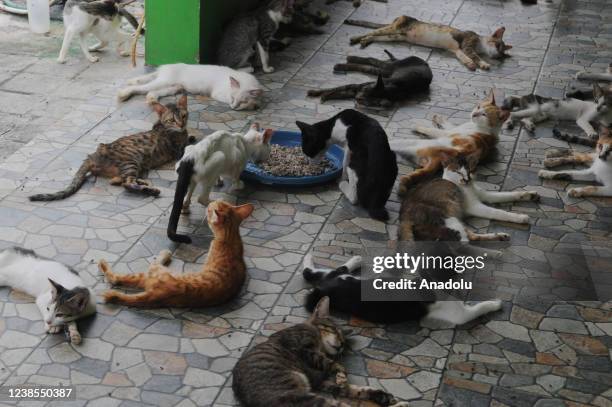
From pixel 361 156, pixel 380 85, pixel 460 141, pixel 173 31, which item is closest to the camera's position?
pixel 361 156

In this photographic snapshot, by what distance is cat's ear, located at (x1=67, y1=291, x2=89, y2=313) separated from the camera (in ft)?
13.8

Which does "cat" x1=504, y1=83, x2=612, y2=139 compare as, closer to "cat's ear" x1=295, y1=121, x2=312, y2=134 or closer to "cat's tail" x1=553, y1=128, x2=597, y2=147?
"cat's tail" x1=553, y1=128, x2=597, y2=147

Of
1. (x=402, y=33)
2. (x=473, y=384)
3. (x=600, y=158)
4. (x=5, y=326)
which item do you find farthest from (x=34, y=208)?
(x=402, y=33)

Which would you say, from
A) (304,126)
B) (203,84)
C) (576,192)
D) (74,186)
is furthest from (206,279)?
(203,84)

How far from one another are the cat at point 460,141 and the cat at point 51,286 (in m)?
2.50

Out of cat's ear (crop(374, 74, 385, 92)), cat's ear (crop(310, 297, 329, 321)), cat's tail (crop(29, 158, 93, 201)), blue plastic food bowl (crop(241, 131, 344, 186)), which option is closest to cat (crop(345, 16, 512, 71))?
cat's ear (crop(374, 74, 385, 92))

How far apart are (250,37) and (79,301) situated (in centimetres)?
414

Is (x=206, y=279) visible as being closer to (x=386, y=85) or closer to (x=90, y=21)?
(x=386, y=85)

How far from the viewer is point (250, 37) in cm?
777

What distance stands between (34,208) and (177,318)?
1.50m

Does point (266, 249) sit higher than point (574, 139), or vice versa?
point (574, 139)

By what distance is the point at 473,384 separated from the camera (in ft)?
13.4

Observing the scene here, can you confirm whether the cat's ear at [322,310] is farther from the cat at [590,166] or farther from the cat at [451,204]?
the cat at [590,166]

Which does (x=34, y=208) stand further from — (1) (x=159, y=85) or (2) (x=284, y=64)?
(2) (x=284, y=64)
